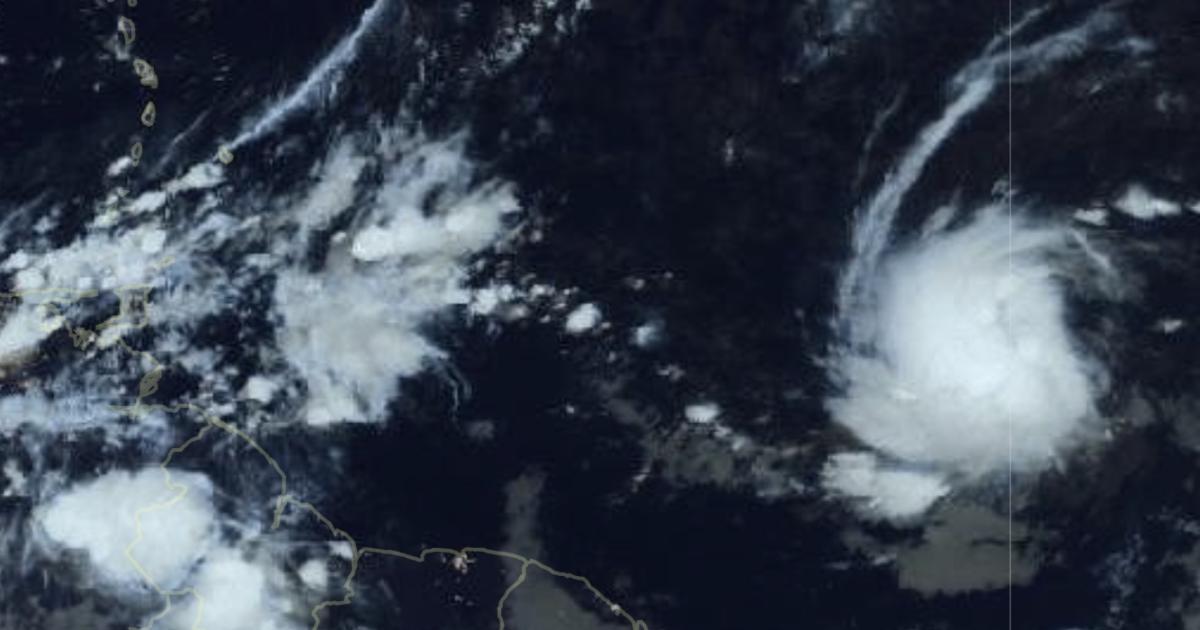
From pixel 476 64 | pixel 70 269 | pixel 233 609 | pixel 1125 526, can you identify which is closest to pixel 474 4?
pixel 476 64

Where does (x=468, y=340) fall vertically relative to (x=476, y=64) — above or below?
below

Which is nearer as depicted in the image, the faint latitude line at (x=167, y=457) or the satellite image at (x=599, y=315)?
the satellite image at (x=599, y=315)

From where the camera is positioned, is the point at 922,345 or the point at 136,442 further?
the point at 136,442

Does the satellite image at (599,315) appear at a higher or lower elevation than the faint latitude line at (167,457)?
higher

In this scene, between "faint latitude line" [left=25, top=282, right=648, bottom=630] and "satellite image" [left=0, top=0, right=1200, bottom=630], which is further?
"faint latitude line" [left=25, top=282, right=648, bottom=630]

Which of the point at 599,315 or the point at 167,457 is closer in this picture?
the point at 599,315

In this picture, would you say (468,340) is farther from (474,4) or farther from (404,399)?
(474,4)

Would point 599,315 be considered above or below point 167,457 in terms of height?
above

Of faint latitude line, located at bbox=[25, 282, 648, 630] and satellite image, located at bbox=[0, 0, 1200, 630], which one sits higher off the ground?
satellite image, located at bbox=[0, 0, 1200, 630]
